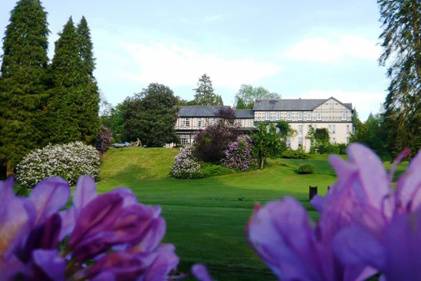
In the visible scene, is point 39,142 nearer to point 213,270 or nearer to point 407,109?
point 407,109

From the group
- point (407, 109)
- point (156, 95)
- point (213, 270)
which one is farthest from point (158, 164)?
point (213, 270)

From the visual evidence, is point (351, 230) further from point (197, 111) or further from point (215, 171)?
point (197, 111)

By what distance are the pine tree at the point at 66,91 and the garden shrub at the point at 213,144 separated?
28.7ft

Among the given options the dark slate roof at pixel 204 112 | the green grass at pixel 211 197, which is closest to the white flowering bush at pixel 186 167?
the green grass at pixel 211 197

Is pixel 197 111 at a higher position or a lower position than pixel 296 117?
higher

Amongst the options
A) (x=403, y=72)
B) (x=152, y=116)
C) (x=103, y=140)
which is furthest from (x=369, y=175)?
(x=152, y=116)

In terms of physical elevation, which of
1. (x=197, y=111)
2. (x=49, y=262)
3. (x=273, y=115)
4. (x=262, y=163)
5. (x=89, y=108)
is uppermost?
(x=197, y=111)

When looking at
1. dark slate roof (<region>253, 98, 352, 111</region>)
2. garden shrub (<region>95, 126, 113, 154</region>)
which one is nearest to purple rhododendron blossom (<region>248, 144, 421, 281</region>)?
garden shrub (<region>95, 126, 113, 154</region>)

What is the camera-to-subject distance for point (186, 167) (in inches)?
1540

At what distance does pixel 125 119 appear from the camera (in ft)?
229

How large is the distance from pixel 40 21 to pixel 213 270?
34.0 m

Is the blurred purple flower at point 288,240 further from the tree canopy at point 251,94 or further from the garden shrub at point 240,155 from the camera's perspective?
the tree canopy at point 251,94

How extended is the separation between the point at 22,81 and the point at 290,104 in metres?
51.5

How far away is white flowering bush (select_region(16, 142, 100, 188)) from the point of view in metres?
34.0
